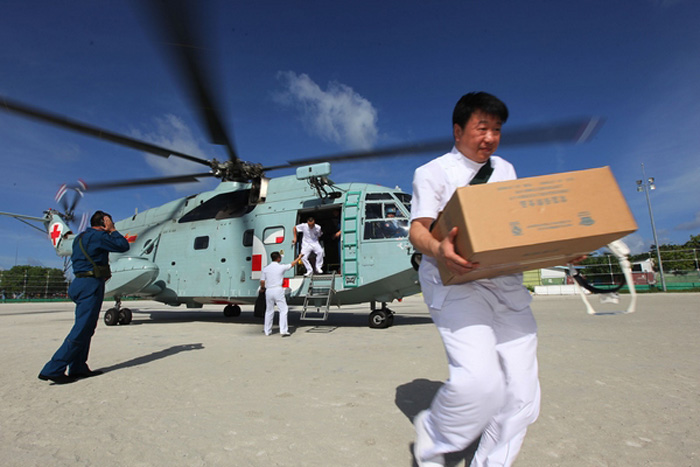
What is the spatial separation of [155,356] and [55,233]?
11.1 m

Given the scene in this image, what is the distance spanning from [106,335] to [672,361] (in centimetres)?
898

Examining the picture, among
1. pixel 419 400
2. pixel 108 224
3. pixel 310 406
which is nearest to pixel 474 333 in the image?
pixel 419 400

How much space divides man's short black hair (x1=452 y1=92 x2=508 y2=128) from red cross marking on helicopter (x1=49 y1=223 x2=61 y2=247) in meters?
15.1

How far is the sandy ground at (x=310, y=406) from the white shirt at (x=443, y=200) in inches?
26.8

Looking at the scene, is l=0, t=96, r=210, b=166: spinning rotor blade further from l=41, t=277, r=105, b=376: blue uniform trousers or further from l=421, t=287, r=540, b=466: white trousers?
l=421, t=287, r=540, b=466: white trousers

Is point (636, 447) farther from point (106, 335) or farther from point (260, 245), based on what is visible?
point (106, 335)

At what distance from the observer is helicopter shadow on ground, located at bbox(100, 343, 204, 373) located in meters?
4.36

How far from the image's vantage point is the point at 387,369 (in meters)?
4.00

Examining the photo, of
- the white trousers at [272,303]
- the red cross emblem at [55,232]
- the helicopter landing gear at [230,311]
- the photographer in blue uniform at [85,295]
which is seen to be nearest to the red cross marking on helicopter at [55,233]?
the red cross emblem at [55,232]

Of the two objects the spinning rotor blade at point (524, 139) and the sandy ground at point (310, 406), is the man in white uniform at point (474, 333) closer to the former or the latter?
the sandy ground at point (310, 406)

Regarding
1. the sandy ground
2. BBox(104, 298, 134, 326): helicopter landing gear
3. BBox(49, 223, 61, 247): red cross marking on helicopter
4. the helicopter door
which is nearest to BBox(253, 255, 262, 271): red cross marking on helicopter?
the helicopter door

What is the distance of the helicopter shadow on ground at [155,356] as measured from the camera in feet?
14.3

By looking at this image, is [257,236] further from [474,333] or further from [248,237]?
[474,333]

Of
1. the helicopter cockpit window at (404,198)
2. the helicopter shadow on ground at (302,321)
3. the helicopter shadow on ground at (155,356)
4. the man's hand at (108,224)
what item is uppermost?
the helicopter cockpit window at (404,198)
